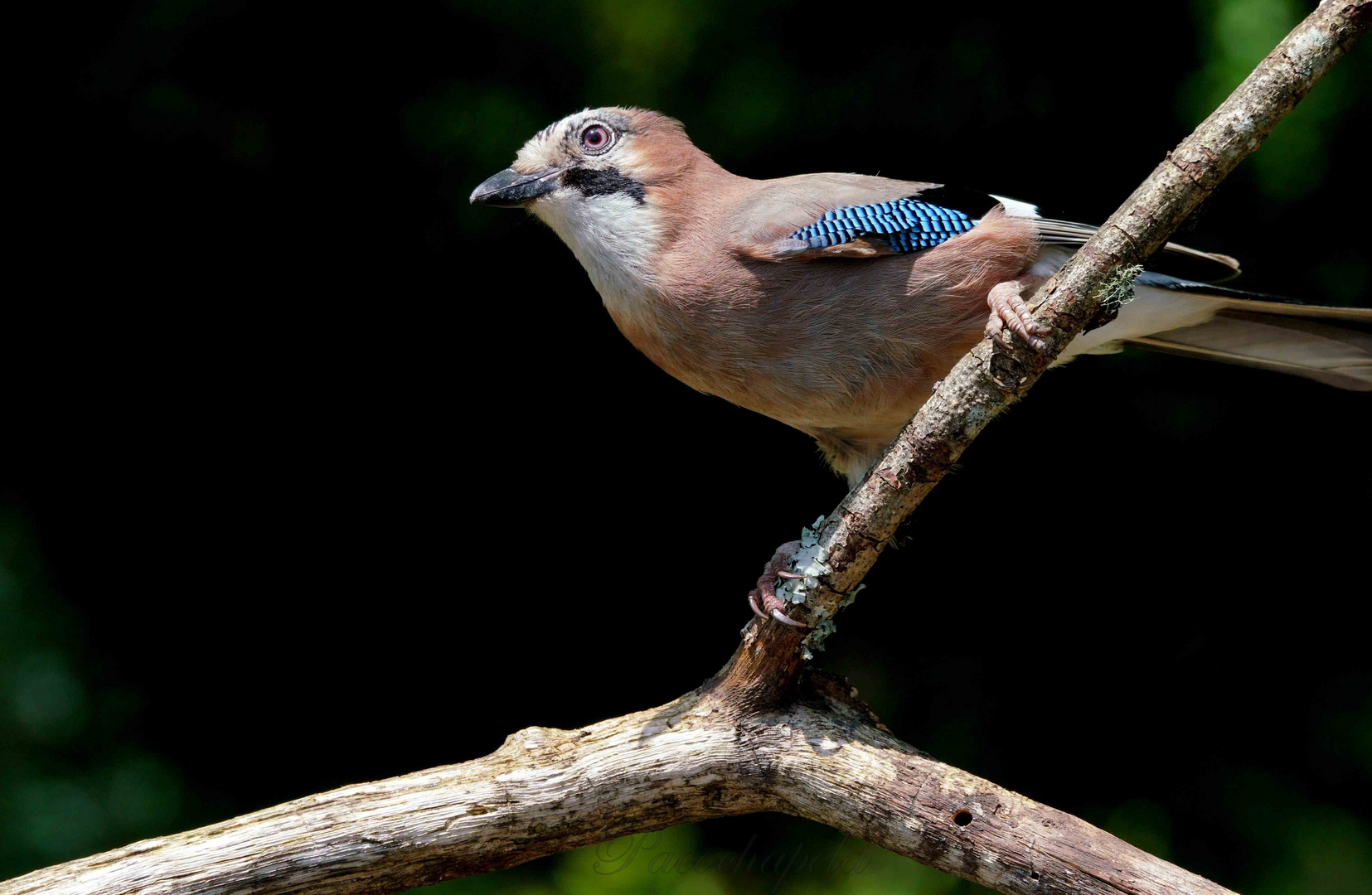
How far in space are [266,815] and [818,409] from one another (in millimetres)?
1667

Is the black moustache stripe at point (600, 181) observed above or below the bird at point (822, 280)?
above

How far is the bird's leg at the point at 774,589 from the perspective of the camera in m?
2.76

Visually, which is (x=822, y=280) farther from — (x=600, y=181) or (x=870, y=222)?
(x=600, y=181)

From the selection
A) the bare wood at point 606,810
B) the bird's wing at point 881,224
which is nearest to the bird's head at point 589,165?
the bird's wing at point 881,224

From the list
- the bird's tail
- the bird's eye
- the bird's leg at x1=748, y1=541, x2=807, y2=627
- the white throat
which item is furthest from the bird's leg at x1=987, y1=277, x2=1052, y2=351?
the bird's eye

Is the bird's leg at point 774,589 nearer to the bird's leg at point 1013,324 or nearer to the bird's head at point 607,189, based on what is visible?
the bird's leg at point 1013,324

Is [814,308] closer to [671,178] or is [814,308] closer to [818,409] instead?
[818,409]

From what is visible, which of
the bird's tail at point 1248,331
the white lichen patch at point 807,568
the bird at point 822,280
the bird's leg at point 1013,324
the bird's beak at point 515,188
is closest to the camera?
the bird's leg at point 1013,324

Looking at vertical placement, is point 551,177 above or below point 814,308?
above

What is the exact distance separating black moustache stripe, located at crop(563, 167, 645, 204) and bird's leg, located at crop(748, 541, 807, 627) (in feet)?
3.66

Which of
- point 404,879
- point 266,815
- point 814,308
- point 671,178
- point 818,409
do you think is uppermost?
point 671,178

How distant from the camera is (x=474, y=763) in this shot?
2.69 m

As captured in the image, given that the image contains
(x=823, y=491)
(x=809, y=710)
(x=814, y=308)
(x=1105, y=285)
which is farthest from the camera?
(x=823, y=491)

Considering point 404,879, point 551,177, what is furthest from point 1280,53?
point 404,879
